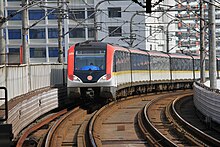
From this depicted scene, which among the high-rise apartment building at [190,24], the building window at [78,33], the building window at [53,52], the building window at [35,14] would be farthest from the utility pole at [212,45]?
the building window at [35,14]

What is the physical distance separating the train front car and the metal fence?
4.94ft

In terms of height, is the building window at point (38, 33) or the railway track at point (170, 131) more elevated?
the building window at point (38, 33)

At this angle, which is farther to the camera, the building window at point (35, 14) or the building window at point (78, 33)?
the building window at point (35, 14)

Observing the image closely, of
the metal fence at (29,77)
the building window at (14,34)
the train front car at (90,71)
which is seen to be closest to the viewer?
the metal fence at (29,77)

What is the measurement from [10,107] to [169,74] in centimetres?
2602

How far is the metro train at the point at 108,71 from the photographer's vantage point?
71.8 feet

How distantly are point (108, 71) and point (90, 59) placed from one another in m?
1.00

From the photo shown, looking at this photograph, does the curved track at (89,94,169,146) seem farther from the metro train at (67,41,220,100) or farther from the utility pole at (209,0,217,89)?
the utility pole at (209,0,217,89)

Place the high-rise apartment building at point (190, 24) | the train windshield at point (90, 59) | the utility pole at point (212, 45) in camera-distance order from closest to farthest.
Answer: the utility pole at point (212, 45), the train windshield at point (90, 59), the high-rise apartment building at point (190, 24)

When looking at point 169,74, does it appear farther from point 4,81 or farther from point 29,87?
point 4,81

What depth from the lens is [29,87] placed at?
2030 centimetres

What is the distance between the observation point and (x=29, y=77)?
2017 cm

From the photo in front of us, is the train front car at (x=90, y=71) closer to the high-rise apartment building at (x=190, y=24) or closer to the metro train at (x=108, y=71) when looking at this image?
the metro train at (x=108, y=71)

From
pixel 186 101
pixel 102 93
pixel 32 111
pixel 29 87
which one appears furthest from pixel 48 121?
pixel 186 101
